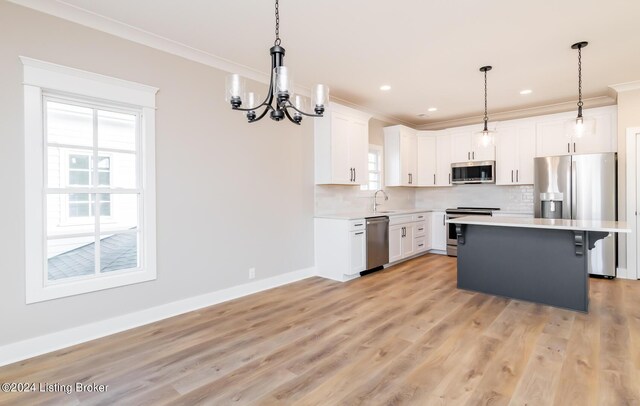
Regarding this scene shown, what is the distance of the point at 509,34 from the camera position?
3178mm

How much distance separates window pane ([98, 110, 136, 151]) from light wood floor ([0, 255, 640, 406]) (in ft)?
5.75

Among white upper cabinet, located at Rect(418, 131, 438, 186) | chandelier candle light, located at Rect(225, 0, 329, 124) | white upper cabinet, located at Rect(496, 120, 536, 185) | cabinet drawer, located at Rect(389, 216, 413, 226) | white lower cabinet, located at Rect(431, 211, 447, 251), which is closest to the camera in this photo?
chandelier candle light, located at Rect(225, 0, 329, 124)

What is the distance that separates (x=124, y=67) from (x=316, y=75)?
2.22 metres

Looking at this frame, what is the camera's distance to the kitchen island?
3387 mm

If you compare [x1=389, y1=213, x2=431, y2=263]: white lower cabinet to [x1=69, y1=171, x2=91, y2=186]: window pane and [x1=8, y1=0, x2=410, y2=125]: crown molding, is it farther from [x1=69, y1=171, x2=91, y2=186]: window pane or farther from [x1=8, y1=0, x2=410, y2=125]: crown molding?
[x1=69, y1=171, x2=91, y2=186]: window pane

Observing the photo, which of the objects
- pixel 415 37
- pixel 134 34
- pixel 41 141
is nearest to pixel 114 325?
pixel 41 141

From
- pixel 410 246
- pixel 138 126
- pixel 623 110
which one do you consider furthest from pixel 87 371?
pixel 623 110

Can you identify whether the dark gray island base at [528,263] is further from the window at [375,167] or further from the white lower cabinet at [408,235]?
the window at [375,167]

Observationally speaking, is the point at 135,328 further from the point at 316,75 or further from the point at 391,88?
the point at 391,88

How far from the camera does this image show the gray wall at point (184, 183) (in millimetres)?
2463

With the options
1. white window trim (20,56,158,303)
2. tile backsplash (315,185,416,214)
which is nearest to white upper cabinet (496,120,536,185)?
tile backsplash (315,185,416,214)

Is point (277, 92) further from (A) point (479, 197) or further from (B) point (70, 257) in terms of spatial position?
(A) point (479, 197)

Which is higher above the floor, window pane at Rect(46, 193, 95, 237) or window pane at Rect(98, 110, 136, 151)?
window pane at Rect(98, 110, 136, 151)

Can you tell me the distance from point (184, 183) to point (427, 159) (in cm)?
508
